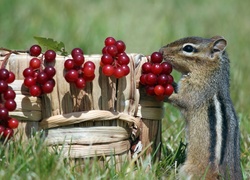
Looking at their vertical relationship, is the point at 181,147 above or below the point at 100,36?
below

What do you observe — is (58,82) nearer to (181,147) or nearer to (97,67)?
(97,67)

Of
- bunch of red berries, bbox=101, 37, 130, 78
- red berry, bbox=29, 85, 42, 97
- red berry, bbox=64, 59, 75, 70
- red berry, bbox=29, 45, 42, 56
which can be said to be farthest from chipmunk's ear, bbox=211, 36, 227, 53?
red berry, bbox=29, 85, 42, 97

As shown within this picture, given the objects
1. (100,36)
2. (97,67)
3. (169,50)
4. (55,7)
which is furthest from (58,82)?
(55,7)

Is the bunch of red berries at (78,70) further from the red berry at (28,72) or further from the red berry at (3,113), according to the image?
the red berry at (3,113)

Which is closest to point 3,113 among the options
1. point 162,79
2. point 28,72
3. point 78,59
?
point 28,72

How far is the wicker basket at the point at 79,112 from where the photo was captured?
4445 millimetres

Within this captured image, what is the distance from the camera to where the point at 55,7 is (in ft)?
31.7

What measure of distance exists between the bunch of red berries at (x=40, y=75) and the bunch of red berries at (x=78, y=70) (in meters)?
0.11

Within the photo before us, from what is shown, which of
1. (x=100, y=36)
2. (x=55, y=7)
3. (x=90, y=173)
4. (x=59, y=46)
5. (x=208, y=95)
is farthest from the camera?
(x=55, y=7)

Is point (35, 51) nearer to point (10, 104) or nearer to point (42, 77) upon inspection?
point (42, 77)

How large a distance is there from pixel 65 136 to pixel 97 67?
1.73ft

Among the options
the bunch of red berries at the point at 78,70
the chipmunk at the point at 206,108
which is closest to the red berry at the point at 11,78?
the bunch of red berries at the point at 78,70

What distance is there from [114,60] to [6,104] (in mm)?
803

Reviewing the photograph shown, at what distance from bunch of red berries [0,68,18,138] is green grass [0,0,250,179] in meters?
1.28
